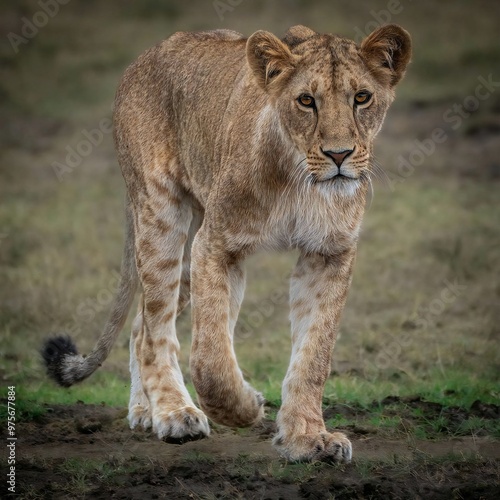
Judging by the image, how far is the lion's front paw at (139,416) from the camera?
6152mm

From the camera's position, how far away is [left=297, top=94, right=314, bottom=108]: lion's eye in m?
5.04

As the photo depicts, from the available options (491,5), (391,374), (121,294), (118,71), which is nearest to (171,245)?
(121,294)

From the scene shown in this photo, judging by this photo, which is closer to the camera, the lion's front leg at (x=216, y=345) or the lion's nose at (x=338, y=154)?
the lion's nose at (x=338, y=154)

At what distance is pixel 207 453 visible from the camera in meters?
5.48

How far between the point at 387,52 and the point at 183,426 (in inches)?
76.2

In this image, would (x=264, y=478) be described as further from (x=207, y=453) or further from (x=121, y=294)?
(x=121, y=294)

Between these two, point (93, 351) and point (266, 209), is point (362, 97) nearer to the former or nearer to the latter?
point (266, 209)

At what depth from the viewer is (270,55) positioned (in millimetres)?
5219

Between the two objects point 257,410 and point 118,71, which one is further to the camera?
point 118,71

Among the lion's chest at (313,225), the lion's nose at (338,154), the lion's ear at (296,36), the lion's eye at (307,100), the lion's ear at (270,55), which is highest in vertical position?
the lion's ear at (296,36)

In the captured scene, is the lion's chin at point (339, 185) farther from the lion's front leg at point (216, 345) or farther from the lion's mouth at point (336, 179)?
the lion's front leg at point (216, 345)

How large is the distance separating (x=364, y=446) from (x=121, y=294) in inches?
72.9

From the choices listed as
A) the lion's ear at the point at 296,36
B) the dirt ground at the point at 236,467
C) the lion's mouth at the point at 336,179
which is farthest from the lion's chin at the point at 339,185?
the dirt ground at the point at 236,467

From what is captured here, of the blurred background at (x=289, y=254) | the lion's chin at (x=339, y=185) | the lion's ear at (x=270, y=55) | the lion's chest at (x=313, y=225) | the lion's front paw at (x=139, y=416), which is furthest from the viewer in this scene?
the blurred background at (x=289, y=254)
